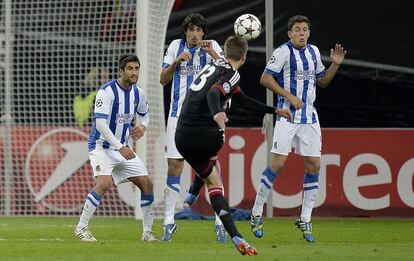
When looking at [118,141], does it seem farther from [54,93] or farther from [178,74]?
[54,93]

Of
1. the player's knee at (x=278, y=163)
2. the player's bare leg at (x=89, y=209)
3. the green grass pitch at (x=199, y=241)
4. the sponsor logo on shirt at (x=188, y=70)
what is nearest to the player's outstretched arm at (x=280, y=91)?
the player's knee at (x=278, y=163)

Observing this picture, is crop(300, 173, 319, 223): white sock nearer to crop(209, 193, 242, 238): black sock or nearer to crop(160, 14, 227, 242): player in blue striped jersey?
crop(160, 14, 227, 242): player in blue striped jersey

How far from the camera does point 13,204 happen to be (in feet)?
56.7

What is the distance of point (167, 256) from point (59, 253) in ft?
3.45

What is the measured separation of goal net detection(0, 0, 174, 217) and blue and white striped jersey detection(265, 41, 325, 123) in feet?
15.8

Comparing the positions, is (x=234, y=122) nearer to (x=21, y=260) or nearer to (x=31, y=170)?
(x=31, y=170)

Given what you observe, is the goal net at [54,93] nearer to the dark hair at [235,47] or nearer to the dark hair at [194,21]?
the dark hair at [194,21]

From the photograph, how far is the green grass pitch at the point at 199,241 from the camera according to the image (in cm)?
949

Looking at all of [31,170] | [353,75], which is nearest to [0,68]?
[31,170]

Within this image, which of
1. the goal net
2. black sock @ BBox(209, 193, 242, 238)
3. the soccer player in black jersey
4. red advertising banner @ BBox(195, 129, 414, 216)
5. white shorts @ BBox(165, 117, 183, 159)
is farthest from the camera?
the goal net

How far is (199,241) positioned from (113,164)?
1169mm

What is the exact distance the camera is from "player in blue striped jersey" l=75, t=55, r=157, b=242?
11602 millimetres

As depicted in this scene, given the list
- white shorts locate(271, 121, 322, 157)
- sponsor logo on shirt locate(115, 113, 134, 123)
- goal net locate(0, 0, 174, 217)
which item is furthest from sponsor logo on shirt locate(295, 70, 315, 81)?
goal net locate(0, 0, 174, 217)

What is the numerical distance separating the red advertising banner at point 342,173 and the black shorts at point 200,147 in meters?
6.31
